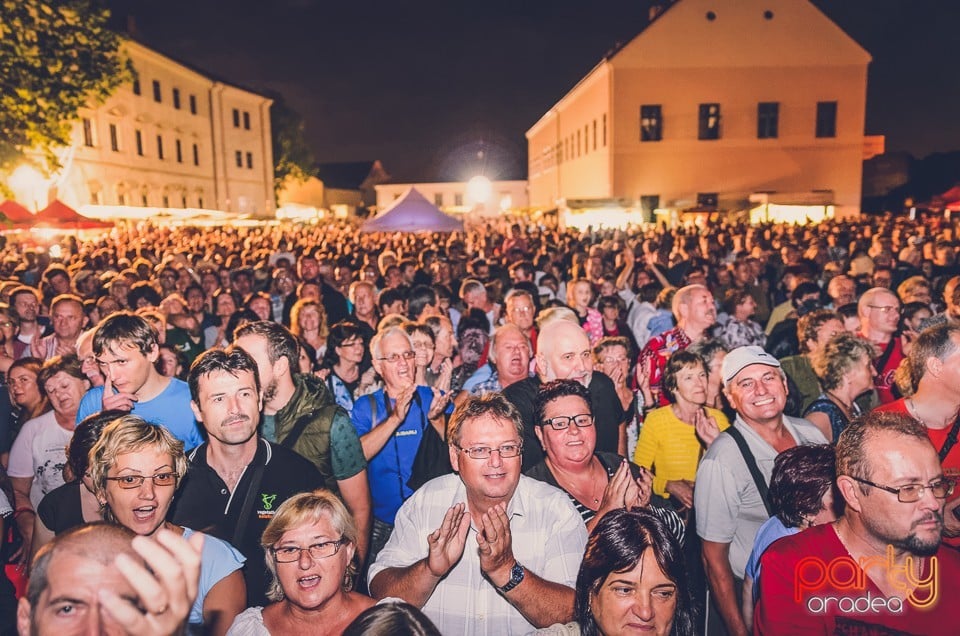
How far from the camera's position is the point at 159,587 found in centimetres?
141

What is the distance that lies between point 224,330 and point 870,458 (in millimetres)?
6600

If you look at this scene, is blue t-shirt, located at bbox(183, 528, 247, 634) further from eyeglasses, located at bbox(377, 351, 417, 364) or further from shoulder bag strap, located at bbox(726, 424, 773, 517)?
shoulder bag strap, located at bbox(726, 424, 773, 517)

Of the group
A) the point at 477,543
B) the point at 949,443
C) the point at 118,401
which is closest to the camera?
the point at 477,543

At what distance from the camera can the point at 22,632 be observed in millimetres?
1736

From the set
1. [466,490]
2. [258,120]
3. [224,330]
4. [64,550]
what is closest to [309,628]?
[466,490]

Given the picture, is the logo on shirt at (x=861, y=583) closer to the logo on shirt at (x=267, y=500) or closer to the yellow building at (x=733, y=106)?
the logo on shirt at (x=267, y=500)

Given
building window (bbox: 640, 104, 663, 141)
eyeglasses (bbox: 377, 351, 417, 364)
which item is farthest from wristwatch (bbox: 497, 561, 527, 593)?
building window (bbox: 640, 104, 663, 141)

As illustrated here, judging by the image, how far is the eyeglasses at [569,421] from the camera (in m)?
3.32

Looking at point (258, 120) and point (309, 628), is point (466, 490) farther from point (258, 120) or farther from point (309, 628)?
point (258, 120)

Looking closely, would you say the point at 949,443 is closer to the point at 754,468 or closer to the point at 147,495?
the point at 754,468

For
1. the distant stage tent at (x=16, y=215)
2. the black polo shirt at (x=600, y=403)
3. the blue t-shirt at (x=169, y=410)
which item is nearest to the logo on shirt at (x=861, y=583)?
the black polo shirt at (x=600, y=403)

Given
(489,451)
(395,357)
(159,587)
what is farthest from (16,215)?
(159,587)

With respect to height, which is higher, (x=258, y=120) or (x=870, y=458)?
(x=258, y=120)

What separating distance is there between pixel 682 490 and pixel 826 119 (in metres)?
35.2
